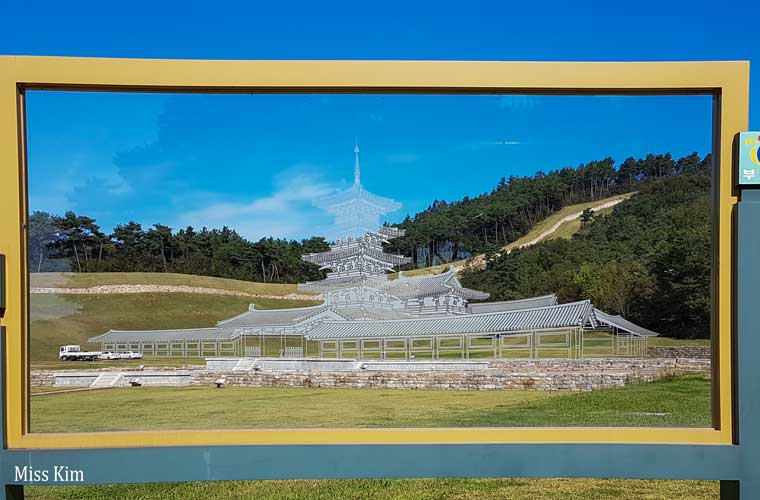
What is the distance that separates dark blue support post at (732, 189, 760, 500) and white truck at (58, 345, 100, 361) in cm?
314

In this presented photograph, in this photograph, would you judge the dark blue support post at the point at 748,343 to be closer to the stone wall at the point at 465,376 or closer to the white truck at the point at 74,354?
the stone wall at the point at 465,376

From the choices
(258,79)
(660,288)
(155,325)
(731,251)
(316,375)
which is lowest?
(316,375)

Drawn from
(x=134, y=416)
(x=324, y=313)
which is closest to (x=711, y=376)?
(x=324, y=313)

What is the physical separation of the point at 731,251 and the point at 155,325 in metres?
2.83

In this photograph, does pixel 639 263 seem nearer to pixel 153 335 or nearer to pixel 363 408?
pixel 363 408

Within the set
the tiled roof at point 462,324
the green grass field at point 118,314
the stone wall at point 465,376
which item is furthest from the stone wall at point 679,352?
the green grass field at point 118,314

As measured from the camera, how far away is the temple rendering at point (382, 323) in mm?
2885

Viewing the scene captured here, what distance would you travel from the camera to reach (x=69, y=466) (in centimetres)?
259

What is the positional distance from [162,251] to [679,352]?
2678mm

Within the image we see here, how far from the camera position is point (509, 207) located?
2.93 metres

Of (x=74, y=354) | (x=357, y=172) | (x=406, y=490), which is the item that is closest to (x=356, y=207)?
(x=357, y=172)

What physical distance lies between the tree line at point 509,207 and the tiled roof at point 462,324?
331 millimetres

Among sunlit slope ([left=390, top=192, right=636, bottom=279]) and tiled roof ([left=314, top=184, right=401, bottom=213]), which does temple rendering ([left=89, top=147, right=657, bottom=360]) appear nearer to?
tiled roof ([left=314, top=184, right=401, bottom=213])

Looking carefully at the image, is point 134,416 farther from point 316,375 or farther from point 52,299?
point 316,375
